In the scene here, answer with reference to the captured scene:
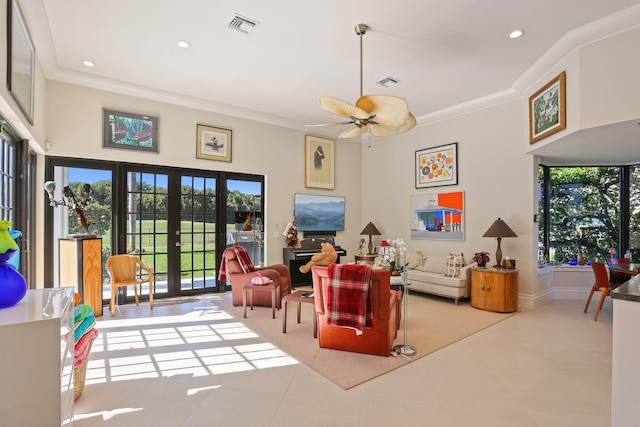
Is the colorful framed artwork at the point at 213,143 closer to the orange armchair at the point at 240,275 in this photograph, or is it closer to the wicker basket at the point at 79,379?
the orange armchair at the point at 240,275

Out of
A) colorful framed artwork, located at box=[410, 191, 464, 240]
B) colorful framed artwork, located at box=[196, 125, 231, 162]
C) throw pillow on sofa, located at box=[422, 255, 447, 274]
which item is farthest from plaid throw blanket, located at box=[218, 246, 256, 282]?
colorful framed artwork, located at box=[410, 191, 464, 240]

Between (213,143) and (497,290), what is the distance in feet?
17.2

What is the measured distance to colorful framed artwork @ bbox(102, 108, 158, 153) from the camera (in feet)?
16.1

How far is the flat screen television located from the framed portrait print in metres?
4.37

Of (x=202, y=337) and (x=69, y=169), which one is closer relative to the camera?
(x=202, y=337)

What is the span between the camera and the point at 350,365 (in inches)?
119

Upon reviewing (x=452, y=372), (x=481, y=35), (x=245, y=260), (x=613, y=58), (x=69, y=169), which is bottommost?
(x=452, y=372)

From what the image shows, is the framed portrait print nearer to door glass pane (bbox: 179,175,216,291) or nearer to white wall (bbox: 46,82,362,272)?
white wall (bbox: 46,82,362,272)

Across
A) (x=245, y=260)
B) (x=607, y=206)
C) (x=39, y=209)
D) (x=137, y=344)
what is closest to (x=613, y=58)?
(x=607, y=206)

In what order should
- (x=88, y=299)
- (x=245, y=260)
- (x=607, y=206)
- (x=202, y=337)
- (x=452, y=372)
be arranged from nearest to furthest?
(x=452, y=372) < (x=202, y=337) < (x=88, y=299) < (x=245, y=260) < (x=607, y=206)

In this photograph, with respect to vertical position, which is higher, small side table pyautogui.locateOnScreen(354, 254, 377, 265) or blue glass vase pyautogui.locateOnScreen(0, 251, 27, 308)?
blue glass vase pyautogui.locateOnScreen(0, 251, 27, 308)

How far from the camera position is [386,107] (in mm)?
3125

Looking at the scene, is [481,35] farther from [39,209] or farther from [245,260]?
[39,209]

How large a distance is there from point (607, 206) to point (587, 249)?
0.85 meters
